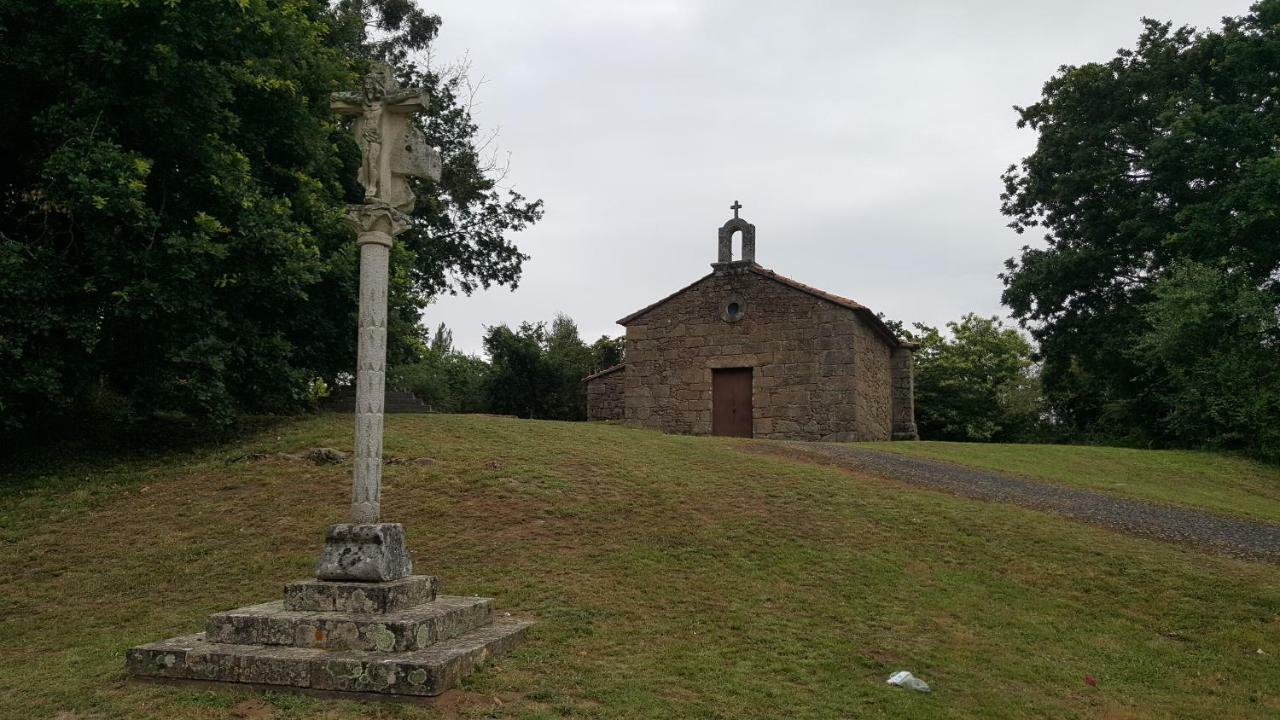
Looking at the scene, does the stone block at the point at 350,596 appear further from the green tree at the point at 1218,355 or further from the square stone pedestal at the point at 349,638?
the green tree at the point at 1218,355

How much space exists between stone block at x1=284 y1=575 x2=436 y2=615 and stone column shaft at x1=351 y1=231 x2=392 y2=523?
60 centimetres

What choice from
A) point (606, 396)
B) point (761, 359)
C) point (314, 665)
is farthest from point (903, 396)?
point (314, 665)

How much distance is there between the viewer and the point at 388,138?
25.2 ft

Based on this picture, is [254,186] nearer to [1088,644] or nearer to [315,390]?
[315,390]

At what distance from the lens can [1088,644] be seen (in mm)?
7879

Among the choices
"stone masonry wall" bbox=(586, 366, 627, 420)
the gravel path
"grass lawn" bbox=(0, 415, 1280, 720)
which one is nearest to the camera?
"grass lawn" bbox=(0, 415, 1280, 720)

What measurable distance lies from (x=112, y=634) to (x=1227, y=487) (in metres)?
20.3

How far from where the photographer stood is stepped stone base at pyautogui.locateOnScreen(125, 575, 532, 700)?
569 cm

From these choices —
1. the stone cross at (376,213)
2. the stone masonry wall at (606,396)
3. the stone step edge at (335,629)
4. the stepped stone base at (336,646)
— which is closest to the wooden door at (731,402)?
the stone masonry wall at (606,396)

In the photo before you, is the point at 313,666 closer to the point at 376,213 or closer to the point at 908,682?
the point at 376,213

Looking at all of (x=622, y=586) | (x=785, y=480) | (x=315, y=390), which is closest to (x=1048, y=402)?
(x=785, y=480)

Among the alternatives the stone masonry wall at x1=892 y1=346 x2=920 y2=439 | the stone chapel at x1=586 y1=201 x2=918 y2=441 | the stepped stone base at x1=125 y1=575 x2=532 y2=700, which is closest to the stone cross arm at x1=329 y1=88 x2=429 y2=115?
the stepped stone base at x1=125 y1=575 x2=532 y2=700

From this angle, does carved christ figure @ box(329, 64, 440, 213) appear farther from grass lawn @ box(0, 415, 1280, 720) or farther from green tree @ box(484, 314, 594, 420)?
green tree @ box(484, 314, 594, 420)

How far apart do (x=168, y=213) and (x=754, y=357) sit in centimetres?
1568
